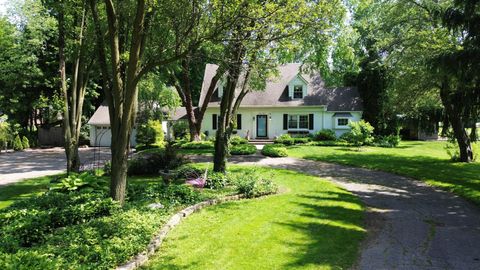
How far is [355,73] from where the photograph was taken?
40594mm

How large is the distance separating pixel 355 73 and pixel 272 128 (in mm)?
12057

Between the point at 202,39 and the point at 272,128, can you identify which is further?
the point at 272,128

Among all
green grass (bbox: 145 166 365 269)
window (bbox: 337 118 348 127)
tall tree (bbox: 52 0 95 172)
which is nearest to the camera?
green grass (bbox: 145 166 365 269)

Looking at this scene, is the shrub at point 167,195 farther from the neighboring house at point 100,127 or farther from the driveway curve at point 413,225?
the neighboring house at point 100,127

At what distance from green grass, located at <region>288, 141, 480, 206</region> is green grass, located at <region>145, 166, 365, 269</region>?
5.29 meters

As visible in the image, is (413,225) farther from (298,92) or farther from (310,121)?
(298,92)

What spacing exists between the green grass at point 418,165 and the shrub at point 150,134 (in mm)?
10927

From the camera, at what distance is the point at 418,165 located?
1919 cm

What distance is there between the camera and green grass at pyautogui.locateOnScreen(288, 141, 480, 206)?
1404 centimetres

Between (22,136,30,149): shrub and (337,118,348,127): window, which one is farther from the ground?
(337,118,348,127): window

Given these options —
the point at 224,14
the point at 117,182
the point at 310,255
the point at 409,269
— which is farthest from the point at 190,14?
the point at 409,269

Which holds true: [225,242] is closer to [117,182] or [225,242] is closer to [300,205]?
[117,182]

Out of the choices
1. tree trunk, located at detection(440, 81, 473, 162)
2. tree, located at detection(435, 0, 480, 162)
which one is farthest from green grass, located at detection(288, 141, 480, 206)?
tree, located at detection(435, 0, 480, 162)

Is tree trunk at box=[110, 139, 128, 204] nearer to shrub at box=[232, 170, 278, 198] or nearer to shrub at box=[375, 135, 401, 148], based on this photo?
shrub at box=[232, 170, 278, 198]
